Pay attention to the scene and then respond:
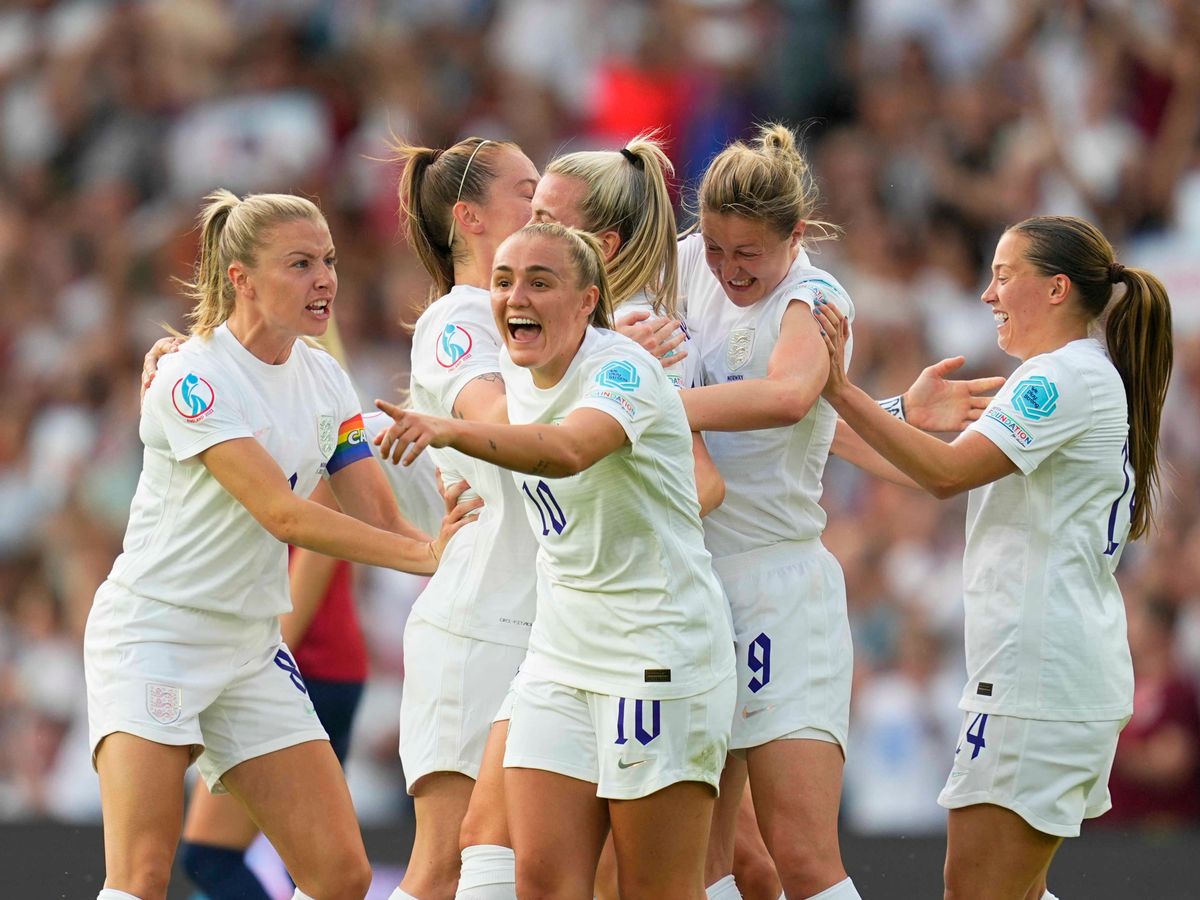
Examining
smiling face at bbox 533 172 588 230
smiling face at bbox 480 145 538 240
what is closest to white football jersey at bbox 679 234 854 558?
smiling face at bbox 533 172 588 230

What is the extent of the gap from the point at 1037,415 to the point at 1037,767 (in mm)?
823

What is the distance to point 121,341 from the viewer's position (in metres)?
9.87

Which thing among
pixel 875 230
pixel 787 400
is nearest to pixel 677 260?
pixel 787 400

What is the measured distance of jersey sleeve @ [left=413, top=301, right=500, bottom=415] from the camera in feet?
13.9

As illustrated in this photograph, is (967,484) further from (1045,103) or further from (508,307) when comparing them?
(1045,103)

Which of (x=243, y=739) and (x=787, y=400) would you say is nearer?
(x=787, y=400)

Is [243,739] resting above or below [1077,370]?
below

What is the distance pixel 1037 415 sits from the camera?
4.32 m

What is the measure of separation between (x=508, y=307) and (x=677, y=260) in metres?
0.76

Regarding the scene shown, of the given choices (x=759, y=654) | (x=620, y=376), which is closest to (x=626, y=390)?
(x=620, y=376)

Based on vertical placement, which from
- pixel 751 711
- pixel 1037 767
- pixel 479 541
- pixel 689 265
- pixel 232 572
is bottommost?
pixel 1037 767

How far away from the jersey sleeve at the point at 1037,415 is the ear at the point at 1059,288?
0.18m

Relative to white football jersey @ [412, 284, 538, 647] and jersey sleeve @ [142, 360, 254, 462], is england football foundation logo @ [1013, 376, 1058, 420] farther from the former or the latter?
jersey sleeve @ [142, 360, 254, 462]

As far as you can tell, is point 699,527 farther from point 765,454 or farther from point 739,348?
point 739,348
